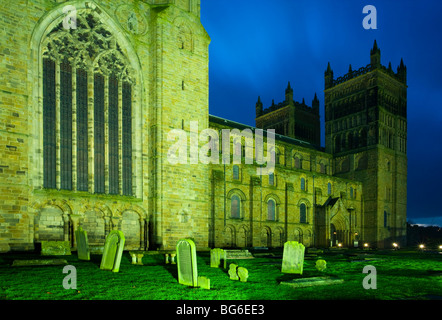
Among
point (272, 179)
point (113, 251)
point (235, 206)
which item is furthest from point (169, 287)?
point (272, 179)

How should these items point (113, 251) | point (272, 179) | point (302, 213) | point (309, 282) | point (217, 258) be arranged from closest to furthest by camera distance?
point (309, 282), point (113, 251), point (217, 258), point (272, 179), point (302, 213)

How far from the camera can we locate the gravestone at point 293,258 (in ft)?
42.2

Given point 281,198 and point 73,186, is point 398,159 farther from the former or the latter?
point 73,186

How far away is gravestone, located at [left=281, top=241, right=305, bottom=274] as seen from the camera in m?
12.9

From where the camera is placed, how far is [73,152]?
20891 mm

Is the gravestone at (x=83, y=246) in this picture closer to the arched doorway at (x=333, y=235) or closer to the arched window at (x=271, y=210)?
the arched window at (x=271, y=210)

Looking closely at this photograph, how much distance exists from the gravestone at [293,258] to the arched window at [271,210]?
90.0 ft

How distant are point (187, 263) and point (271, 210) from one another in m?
31.9

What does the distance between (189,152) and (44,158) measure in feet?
29.7

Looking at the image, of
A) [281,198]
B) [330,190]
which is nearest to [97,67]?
[281,198]

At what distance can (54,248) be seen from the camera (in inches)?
636

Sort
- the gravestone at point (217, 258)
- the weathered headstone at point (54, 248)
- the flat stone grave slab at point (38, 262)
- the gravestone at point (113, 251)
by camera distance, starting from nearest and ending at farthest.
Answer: the gravestone at point (113, 251), the flat stone grave slab at point (38, 262), the gravestone at point (217, 258), the weathered headstone at point (54, 248)

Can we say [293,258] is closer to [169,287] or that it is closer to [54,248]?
[169,287]

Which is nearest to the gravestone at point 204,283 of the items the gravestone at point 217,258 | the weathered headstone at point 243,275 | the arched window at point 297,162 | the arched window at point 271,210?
the weathered headstone at point 243,275
